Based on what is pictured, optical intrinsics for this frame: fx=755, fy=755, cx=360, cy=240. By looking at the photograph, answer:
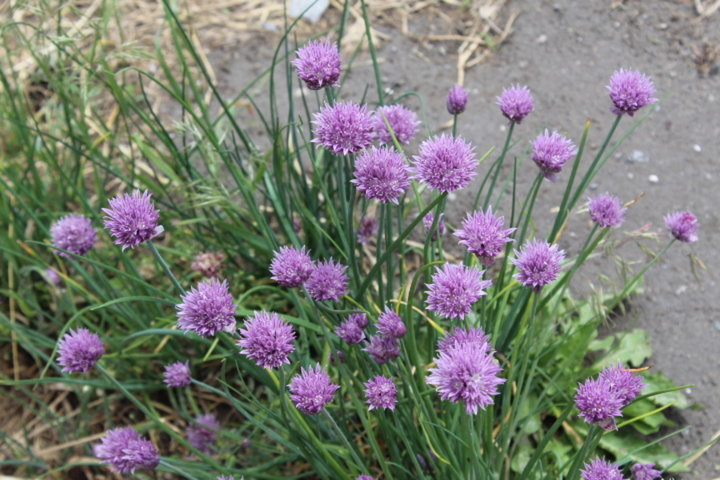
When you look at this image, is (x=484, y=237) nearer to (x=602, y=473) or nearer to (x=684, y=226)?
(x=602, y=473)

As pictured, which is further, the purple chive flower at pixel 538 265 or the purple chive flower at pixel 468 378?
the purple chive flower at pixel 538 265

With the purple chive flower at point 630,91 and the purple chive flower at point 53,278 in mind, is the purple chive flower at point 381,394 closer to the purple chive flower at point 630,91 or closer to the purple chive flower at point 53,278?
the purple chive flower at point 630,91

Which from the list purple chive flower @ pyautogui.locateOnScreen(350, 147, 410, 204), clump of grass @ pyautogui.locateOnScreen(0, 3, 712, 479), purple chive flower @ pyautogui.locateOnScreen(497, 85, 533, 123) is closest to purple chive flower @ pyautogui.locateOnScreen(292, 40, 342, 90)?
clump of grass @ pyautogui.locateOnScreen(0, 3, 712, 479)

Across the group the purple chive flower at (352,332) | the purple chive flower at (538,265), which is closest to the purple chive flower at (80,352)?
the purple chive flower at (352,332)

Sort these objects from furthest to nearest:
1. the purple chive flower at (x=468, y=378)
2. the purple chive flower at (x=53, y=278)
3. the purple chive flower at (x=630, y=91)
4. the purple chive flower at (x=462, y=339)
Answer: the purple chive flower at (x=53, y=278)
the purple chive flower at (x=630, y=91)
the purple chive flower at (x=462, y=339)
the purple chive flower at (x=468, y=378)

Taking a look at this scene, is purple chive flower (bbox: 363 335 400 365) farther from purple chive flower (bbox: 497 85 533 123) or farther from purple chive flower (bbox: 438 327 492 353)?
purple chive flower (bbox: 497 85 533 123)

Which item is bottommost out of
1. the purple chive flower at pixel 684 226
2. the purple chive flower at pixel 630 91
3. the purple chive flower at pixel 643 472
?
the purple chive flower at pixel 643 472

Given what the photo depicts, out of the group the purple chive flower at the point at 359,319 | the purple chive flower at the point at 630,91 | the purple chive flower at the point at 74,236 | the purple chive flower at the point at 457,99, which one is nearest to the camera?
the purple chive flower at the point at 359,319
